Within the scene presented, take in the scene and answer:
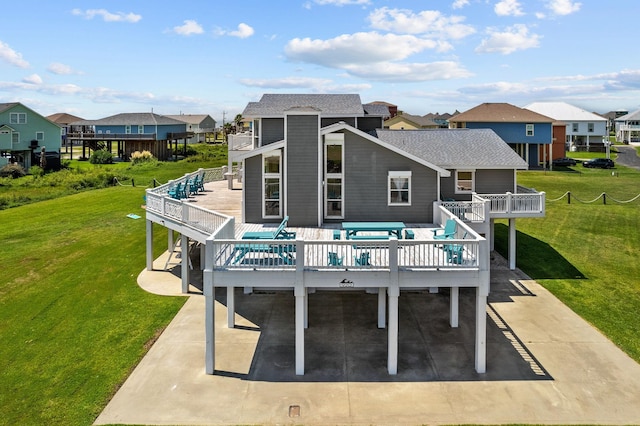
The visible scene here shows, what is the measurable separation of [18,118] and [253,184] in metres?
53.8

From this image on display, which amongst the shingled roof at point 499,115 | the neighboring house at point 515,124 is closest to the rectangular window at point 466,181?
the neighboring house at point 515,124

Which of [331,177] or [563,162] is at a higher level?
[563,162]

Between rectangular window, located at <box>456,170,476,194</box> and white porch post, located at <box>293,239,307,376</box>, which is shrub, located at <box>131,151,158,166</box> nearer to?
rectangular window, located at <box>456,170,476,194</box>

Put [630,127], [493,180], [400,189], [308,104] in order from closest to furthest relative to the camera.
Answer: [400,189], [493,180], [308,104], [630,127]

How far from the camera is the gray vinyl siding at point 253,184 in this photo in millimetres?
18188

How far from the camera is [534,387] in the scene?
1159cm

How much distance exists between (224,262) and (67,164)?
2317 inches

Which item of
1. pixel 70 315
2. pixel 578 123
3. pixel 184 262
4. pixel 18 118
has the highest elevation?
pixel 578 123

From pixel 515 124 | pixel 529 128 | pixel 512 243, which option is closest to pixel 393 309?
pixel 512 243

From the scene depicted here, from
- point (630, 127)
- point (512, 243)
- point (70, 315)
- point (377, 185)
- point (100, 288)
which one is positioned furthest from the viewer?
point (630, 127)

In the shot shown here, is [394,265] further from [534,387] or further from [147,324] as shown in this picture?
[147,324]

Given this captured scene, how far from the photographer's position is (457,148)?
893 inches

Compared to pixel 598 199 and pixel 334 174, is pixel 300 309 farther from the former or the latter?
pixel 598 199

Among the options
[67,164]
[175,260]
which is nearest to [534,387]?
[175,260]
